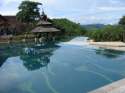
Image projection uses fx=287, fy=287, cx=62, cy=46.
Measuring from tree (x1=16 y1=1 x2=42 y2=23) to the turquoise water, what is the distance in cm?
2146

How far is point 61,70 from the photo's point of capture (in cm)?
1769

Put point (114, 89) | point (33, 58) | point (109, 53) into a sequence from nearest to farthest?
point (114, 89) → point (33, 58) → point (109, 53)

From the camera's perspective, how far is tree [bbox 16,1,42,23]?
154 feet

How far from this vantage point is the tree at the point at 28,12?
47.0m

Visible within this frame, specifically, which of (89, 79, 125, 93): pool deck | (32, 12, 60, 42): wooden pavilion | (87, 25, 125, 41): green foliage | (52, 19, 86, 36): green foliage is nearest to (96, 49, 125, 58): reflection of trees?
(87, 25, 125, 41): green foliage

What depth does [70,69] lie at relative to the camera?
17.8 m

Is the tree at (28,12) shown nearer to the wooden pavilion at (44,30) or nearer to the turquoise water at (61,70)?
the wooden pavilion at (44,30)

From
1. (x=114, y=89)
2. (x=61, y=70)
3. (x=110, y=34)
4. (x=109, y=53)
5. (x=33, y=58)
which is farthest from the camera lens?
(x=110, y=34)

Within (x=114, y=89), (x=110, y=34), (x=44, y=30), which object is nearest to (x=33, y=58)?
(x=110, y=34)

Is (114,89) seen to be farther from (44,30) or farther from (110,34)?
(44,30)

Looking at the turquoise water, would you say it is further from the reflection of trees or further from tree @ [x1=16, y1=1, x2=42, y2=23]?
tree @ [x1=16, y1=1, x2=42, y2=23]

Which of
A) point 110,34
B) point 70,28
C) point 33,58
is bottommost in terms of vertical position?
point 33,58

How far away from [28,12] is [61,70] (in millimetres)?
30800

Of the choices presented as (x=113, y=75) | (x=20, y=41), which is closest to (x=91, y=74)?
(x=113, y=75)
